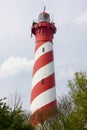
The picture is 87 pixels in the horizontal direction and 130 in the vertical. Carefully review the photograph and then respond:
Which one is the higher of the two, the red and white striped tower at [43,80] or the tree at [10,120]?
the red and white striped tower at [43,80]

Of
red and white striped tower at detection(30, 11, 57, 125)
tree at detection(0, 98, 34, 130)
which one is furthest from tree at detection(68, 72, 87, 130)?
red and white striped tower at detection(30, 11, 57, 125)

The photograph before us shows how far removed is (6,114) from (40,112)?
13.3 m

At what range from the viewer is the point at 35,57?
30.9m

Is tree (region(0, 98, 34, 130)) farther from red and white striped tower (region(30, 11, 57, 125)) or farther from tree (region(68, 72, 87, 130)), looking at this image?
red and white striped tower (region(30, 11, 57, 125))

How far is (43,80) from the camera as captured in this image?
29.6m

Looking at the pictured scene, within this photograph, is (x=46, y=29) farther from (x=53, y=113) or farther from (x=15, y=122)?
(x=15, y=122)

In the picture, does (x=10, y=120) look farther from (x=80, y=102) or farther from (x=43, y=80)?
(x=43, y=80)

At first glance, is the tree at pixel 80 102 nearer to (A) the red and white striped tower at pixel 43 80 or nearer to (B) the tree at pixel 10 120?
(B) the tree at pixel 10 120

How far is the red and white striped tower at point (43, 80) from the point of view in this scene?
95.2 feet

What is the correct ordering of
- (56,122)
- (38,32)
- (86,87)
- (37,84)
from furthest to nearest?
(38,32)
(37,84)
(56,122)
(86,87)

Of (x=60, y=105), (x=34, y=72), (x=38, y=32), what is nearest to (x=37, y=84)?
(x=34, y=72)

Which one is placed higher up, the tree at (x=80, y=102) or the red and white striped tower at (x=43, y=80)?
the red and white striped tower at (x=43, y=80)

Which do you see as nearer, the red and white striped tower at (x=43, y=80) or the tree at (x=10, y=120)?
the tree at (x=10, y=120)

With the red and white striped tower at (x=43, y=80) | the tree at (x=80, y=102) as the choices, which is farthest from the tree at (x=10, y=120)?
the red and white striped tower at (x=43, y=80)
